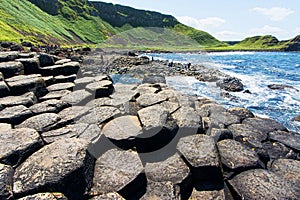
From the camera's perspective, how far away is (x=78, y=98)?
5941 millimetres

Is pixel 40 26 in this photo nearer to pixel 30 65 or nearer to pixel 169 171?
pixel 30 65

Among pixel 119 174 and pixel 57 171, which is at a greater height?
pixel 57 171

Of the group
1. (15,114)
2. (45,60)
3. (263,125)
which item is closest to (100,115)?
(15,114)

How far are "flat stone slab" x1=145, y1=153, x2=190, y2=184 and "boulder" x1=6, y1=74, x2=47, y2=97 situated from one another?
395 cm

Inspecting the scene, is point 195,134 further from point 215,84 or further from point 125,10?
point 125,10

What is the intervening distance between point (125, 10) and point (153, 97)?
686 feet

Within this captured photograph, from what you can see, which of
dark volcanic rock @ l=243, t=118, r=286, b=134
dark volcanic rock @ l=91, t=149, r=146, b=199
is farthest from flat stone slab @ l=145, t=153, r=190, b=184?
dark volcanic rock @ l=243, t=118, r=286, b=134

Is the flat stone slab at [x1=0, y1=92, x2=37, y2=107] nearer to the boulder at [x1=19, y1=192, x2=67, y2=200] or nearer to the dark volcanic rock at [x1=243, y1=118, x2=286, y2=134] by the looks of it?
the boulder at [x1=19, y1=192, x2=67, y2=200]

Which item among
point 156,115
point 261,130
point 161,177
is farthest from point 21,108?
point 261,130

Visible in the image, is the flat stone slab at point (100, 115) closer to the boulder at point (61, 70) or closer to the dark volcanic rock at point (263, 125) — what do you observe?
the boulder at point (61, 70)

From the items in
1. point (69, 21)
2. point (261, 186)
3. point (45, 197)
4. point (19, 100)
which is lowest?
point (69, 21)

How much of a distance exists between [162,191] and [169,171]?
54 cm

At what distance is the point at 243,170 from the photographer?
4.64m

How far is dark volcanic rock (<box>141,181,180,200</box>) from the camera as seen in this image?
3.66 metres
